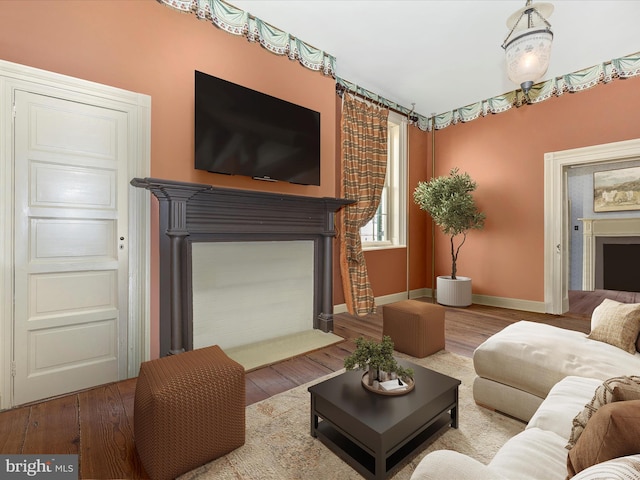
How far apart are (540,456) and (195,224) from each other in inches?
95.0

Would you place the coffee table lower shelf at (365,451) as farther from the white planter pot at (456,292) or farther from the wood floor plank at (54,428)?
the white planter pot at (456,292)

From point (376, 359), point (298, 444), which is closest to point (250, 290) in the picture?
point (298, 444)

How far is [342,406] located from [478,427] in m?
0.89

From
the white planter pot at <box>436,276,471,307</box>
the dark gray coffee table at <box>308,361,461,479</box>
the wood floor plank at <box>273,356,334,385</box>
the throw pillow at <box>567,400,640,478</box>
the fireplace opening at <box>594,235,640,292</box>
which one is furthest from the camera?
the fireplace opening at <box>594,235,640,292</box>

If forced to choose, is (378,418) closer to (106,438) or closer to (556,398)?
(556,398)

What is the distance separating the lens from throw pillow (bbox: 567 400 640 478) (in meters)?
0.74

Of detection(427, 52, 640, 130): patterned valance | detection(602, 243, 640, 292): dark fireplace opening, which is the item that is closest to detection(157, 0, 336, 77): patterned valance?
detection(427, 52, 640, 130): patterned valance

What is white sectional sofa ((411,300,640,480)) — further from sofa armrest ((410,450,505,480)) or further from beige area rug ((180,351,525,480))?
beige area rug ((180,351,525,480))

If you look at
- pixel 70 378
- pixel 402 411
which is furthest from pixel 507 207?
pixel 70 378

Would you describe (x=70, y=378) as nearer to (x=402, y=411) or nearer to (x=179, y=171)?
(x=179, y=171)

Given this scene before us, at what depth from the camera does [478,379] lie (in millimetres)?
1987

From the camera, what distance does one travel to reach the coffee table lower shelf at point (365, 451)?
1415mm

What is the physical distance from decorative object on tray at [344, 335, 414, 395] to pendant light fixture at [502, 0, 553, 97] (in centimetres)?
182


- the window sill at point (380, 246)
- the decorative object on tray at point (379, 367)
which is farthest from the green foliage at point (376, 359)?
the window sill at point (380, 246)
